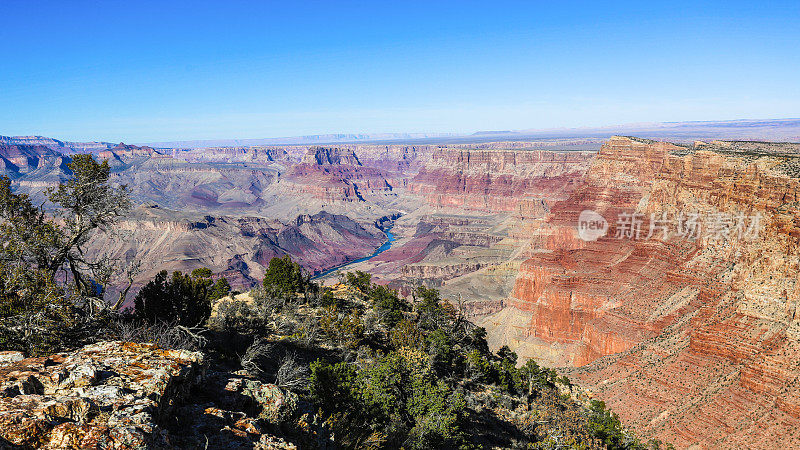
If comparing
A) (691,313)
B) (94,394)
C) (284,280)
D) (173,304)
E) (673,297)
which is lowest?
(691,313)

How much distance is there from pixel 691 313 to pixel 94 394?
57.9m

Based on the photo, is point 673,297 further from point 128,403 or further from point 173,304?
point 128,403

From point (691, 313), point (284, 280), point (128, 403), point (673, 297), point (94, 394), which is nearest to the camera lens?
point (128, 403)

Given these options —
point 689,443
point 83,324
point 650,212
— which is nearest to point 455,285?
point 650,212

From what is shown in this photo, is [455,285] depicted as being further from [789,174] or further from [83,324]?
[83,324]

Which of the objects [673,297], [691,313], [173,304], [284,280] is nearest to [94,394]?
[173,304]

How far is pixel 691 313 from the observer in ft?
162

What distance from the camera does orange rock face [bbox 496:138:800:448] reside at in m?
35.2

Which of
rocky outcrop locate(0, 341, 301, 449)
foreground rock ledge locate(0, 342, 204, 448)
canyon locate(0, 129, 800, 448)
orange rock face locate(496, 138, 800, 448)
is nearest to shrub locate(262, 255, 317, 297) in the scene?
canyon locate(0, 129, 800, 448)

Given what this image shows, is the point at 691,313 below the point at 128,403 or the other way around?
below

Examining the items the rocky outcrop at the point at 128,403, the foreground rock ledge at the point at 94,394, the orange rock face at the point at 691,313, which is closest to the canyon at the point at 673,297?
the orange rock face at the point at 691,313

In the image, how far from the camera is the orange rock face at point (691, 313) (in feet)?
116

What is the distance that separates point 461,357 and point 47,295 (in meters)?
36.0

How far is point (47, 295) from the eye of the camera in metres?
15.1
